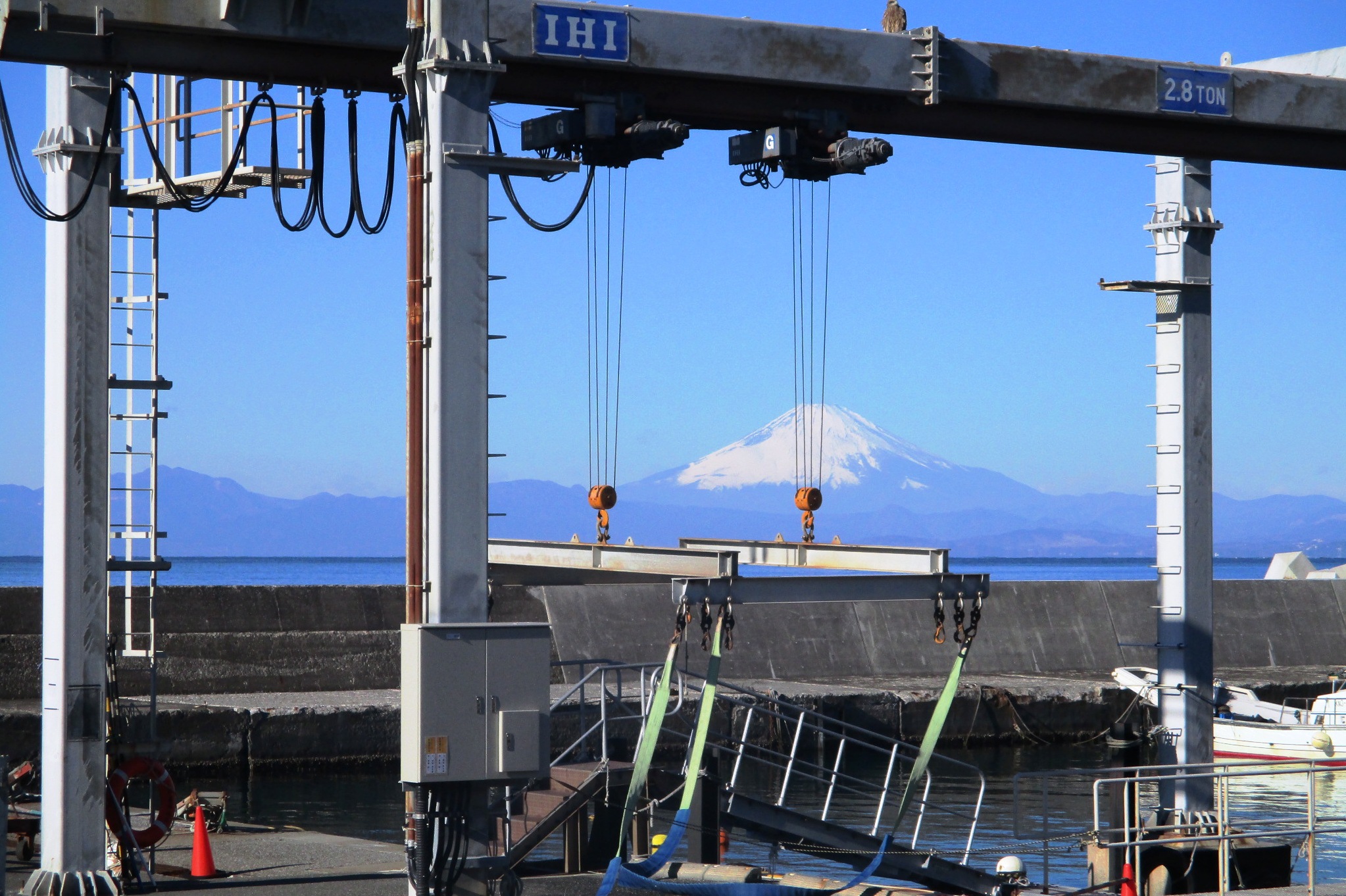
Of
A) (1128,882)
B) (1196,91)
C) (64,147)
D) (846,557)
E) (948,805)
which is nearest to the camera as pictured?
(64,147)

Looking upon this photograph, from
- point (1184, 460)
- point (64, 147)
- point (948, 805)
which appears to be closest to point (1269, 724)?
point (948, 805)

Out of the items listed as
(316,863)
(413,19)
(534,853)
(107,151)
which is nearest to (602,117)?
(413,19)

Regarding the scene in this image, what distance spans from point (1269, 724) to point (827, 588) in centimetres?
1899

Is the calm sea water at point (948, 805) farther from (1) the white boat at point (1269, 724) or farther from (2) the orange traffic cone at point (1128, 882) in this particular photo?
(2) the orange traffic cone at point (1128, 882)

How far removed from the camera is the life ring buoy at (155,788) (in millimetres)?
12531

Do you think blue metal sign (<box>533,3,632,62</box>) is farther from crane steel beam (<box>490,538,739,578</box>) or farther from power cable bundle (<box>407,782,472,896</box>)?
power cable bundle (<box>407,782,472,896</box>)

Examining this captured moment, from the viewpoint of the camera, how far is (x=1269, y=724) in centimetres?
2881

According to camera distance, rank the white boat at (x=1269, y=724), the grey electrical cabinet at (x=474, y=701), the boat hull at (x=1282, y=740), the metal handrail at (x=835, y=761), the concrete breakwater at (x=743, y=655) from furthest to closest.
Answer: the white boat at (x=1269, y=724)
the boat hull at (x=1282, y=740)
the concrete breakwater at (x=743, y=655)
the metal handrail at (x=835, y=761)
the grey electrical cabinet at (x=474, y=701)

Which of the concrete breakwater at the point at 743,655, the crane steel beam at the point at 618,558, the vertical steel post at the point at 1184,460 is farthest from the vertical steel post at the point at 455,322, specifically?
the concrete breakwater at the point at 743,655

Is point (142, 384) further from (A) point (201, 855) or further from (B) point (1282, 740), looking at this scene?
(B) point (1282, 740)

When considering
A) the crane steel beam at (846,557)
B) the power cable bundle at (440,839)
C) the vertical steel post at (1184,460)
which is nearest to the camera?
the power cable bundle at (440,839)

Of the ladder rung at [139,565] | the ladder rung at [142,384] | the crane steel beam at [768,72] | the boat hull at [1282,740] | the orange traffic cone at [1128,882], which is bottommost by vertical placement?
the boat hull at [1282,740]

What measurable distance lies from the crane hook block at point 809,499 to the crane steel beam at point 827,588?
1.38 m

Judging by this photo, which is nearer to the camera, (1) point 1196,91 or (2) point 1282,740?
(1) point 1196,91
